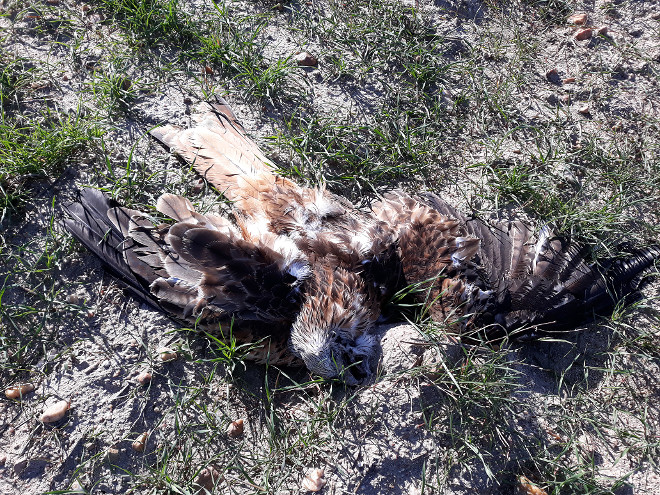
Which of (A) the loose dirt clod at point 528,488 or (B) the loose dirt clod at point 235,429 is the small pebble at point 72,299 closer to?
(B) the loose dirt clod at point 235,429

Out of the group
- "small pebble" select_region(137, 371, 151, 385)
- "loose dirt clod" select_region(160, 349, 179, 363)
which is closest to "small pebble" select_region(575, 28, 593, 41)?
"loose dirt clod" select_region(160, 349, 179, 363)

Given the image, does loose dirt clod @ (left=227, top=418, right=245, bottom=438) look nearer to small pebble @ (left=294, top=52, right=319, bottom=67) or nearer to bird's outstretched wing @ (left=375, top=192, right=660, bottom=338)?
bird's outstretched wing @ (left=375, top=192, right=660, bottom=338)

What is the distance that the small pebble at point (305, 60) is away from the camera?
146 inches

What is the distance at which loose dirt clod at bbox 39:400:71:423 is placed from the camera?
8.69 feet

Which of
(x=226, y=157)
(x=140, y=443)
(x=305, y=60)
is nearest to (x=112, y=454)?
(x=140, y=443)

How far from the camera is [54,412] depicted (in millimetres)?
2654

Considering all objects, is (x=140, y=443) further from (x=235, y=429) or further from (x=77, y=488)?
(x=235, y=429)

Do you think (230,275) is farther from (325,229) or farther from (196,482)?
(196,482)

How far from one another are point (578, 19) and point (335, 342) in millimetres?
3399

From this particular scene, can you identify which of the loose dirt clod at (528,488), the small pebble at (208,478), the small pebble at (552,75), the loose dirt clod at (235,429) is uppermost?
the small pebble at (552,75)

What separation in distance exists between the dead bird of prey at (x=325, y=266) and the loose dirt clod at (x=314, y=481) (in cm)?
52

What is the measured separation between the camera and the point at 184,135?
129 inches

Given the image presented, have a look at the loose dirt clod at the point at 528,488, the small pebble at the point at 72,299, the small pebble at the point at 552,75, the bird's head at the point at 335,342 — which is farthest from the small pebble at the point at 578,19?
the small pebble at the point at 72,299

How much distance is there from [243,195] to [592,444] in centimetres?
262
